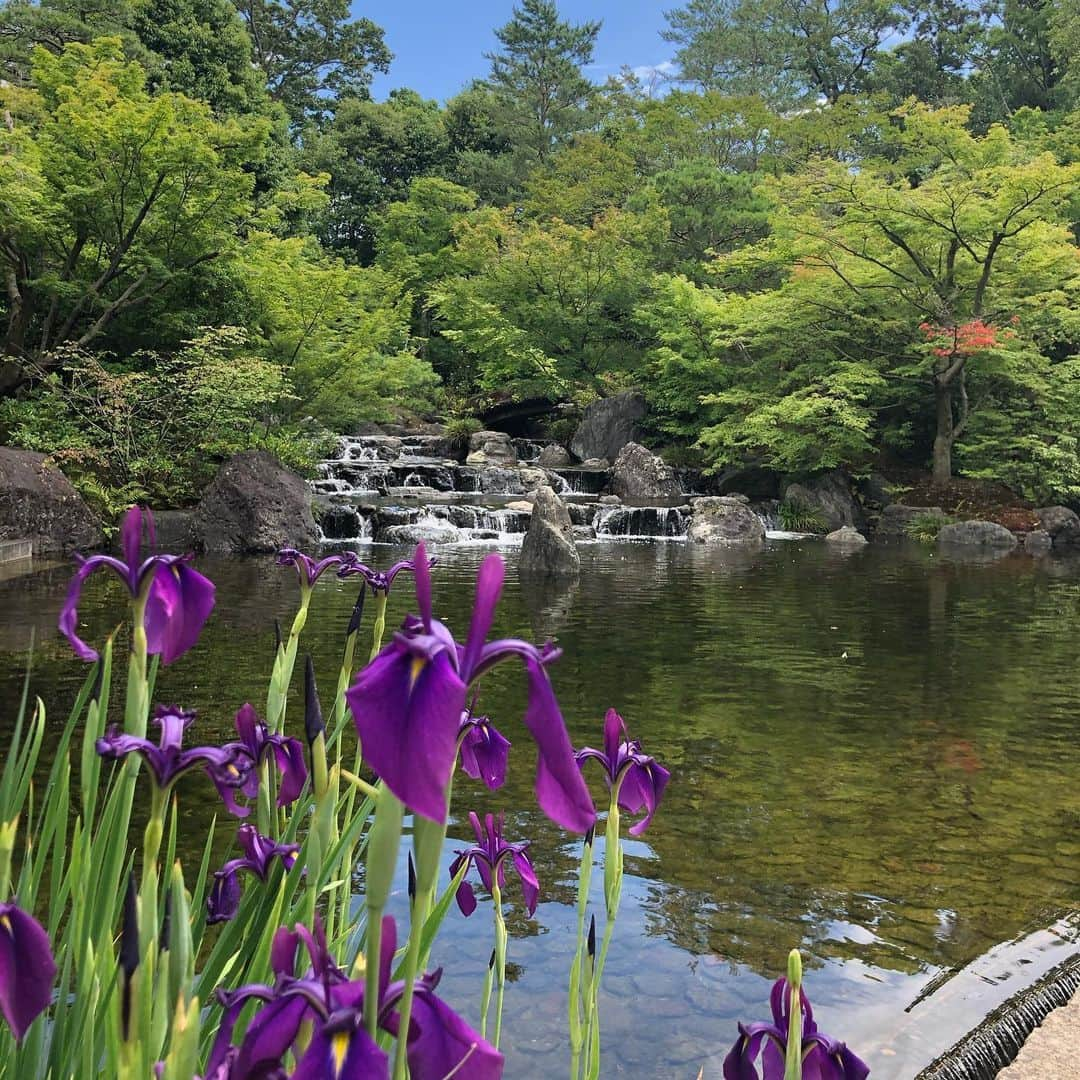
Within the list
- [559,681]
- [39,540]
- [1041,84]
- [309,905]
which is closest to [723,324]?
[39,540]

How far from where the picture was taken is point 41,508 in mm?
11820

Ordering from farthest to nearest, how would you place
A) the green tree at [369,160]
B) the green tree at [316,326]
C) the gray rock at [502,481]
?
the green tree at [369,160]
the gray rock at [502,481]
the green tree at [316,326]

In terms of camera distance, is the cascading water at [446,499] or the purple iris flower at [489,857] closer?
the purple iris flower at [489,857]

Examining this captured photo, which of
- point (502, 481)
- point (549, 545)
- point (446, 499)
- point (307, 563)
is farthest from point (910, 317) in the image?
point (307, 563)

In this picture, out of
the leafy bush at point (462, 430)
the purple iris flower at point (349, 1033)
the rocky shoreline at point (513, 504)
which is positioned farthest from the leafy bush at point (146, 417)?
the purple iris flower at point (349, 1033)

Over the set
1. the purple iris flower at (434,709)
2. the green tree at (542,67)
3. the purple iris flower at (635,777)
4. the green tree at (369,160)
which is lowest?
the purple iris flower at (635,777)

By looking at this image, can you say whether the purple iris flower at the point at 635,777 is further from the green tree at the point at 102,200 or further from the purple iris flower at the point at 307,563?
the green tree at the point at 102,200

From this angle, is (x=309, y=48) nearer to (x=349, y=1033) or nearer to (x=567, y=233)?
(x=567, y=233)

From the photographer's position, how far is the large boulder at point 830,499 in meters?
19.8

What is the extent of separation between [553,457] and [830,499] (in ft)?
23.5

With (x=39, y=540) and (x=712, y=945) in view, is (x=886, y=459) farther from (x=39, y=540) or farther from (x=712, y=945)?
(x=712, y=945)

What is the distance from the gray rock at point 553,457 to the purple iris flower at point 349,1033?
23.0 m

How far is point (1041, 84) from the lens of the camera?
32.7 metres

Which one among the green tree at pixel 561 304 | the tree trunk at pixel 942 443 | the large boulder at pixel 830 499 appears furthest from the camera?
the green tree at pixel 561 304
